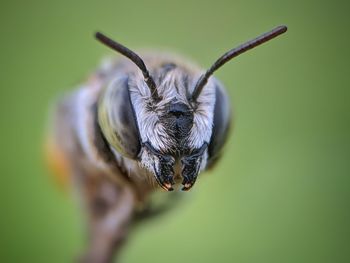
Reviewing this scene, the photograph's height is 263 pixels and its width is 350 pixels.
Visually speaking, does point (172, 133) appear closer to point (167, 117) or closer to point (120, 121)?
point (167, 117)

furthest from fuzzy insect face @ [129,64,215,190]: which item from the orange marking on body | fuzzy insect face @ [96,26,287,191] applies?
the orange marking on body

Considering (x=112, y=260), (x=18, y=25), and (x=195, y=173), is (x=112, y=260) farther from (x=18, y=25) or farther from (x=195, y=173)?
(x=18, y=25)

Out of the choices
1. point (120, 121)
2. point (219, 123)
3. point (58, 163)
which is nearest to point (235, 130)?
point (58, 163)

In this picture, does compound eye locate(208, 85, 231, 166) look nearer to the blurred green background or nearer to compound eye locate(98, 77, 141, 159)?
compound eye locate(98, 77, 141, 159)

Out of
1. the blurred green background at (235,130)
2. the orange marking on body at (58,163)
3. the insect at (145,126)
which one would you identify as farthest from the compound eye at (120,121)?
the blurred green background at (235,130)

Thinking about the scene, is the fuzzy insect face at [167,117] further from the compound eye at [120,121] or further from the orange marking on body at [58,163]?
the orange marking on body at [58,163]

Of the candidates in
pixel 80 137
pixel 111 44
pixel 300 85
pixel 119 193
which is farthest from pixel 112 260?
pixel 300 85
